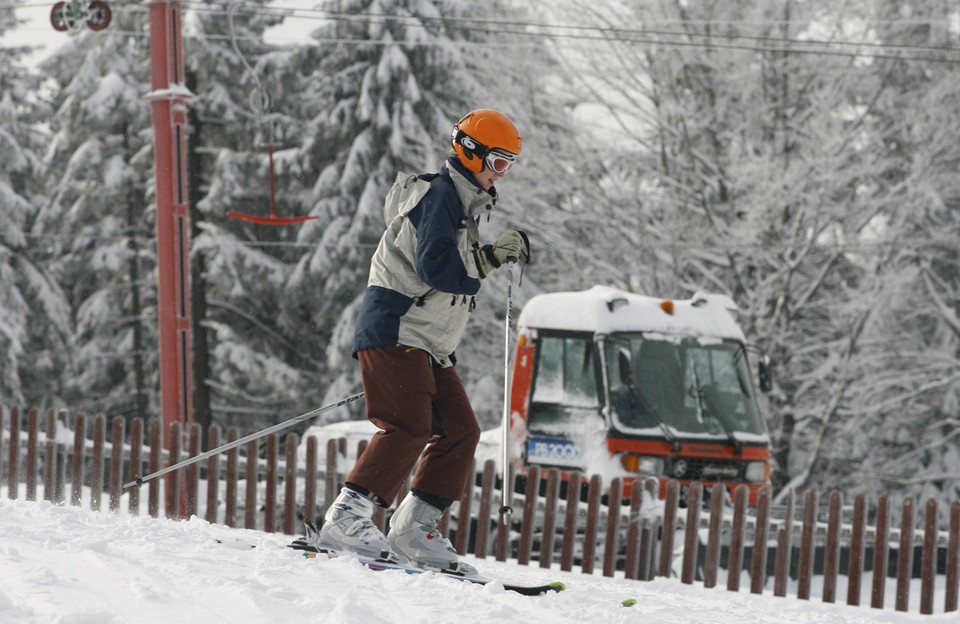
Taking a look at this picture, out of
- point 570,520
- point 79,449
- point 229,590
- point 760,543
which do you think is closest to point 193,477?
point 79,449

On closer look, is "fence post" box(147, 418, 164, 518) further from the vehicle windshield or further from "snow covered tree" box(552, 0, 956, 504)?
"snow covered tree" box(552, 0, 956, 504)

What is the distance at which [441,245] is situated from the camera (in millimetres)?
4238

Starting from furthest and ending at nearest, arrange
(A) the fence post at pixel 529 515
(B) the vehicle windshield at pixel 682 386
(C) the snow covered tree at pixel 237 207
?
(C) the snow covered tree at pixel 237 207 → (B) the vehicle windshield at pixel 682 386 → (A) the fence post at pixel 529 515

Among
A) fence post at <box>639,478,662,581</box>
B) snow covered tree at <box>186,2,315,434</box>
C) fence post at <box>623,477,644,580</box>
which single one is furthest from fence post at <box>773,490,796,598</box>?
snow covered tree at <box>186,2,315,434</box>

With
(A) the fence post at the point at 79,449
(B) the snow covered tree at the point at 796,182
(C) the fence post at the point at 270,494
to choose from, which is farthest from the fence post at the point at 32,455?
(B) the snow covered tree at the point at 796,182

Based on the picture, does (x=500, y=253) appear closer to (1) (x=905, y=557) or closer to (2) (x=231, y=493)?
(1) (x=905, y=557)

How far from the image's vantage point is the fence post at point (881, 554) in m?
8.66

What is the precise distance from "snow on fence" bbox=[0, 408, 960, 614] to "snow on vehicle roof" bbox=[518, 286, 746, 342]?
151cm

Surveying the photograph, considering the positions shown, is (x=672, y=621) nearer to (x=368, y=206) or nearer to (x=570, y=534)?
(x=570, y=534)

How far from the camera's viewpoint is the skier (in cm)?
438

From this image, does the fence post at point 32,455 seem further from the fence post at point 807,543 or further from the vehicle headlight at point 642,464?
the fence post at point 807,543

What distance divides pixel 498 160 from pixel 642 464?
19.6 ft

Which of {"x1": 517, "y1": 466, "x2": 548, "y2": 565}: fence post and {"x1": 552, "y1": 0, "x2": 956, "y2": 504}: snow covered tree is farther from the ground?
{"x1": 552, "y1": 0, "x2": 956, "y2": 504}: snow covered tree

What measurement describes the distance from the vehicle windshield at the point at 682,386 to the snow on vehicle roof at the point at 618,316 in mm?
94
